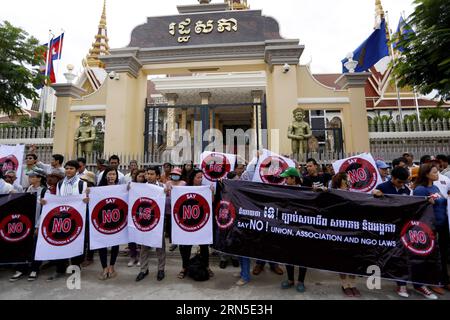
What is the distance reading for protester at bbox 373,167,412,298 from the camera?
136 inches

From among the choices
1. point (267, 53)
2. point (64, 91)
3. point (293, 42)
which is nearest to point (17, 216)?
point (64, 91)

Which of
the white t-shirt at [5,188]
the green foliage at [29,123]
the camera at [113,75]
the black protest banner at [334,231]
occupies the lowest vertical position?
the black protest banner at [334,231]

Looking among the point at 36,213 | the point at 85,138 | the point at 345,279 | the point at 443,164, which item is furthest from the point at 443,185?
the point at 85,138

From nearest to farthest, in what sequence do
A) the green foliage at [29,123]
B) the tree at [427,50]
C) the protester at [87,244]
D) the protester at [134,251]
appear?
the protester at [87,244] < the protester at [134,251] < the tree at [427,50] < the green foliage at [29,123]

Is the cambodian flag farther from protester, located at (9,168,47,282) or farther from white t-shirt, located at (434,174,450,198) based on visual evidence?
white t-shirt, located at (434,174,450,198)

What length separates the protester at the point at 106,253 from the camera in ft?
13.2

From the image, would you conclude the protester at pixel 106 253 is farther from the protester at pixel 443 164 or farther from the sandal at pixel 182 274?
the protester at pixel 443 164

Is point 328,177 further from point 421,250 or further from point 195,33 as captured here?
point 195,33

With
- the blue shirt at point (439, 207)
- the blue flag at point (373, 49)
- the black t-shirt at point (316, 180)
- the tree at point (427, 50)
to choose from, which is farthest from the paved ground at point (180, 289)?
the blue flag at point (373, 49)

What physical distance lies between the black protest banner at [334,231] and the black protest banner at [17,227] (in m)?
2.76

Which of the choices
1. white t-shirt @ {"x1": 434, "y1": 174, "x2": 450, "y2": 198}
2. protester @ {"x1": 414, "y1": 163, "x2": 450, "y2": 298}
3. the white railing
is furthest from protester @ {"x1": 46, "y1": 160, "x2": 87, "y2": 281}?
the white railing

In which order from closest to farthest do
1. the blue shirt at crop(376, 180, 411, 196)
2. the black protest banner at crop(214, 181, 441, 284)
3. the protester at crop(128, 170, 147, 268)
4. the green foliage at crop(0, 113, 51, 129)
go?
the black protest banner at crop(214, 181, 441, 284) → the blue shirt at crop(376, 180, 411, 196) → the protester at crop(128, 170, 147, 268) → the green foliage at crop(0, 113, 51, 129)

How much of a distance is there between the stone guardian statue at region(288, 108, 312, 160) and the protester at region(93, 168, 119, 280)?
16.6 feet

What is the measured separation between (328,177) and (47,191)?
4.82m
